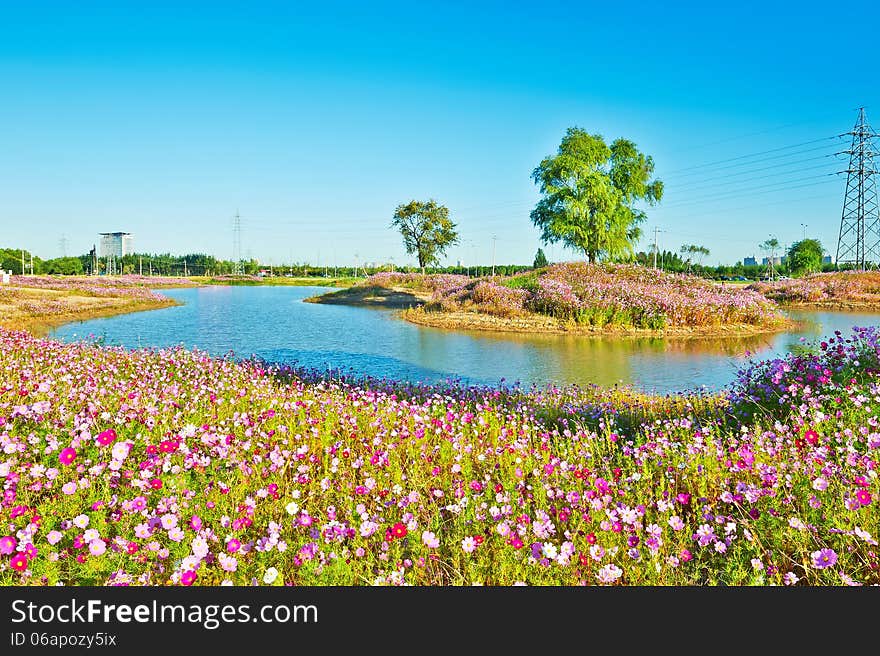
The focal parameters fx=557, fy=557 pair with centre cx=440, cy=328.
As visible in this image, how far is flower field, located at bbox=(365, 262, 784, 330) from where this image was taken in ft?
75.1

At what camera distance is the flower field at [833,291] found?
37156 mm

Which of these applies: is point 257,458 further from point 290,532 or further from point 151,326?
point 151,326

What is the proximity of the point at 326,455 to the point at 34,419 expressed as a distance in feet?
8.22

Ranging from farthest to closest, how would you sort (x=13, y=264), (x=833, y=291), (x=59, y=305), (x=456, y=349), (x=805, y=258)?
(x=13, y=264) < (x=805, y=258) < (x=833, y=291) < (x=59, y=305) < (x=456, y=349)

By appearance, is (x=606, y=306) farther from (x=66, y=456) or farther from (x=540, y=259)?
(x=540, y=259)

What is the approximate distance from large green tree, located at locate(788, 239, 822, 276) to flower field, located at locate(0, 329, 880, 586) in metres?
76.0

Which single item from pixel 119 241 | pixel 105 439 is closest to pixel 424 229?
pixel 105 439

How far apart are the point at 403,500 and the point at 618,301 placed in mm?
21482

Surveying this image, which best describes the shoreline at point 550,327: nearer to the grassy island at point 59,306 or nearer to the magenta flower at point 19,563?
the grassy island at point 59,306

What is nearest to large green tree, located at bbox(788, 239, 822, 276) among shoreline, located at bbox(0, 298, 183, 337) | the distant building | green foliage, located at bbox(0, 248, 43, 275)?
shoreline, located at bbox(0, 298, 183, 337)

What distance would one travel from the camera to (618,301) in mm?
23703

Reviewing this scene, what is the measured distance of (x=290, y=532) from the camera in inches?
147

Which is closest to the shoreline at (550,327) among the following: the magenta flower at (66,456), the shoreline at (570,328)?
the shoreline at (570,328)

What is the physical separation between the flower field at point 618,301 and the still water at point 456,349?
2659mm
